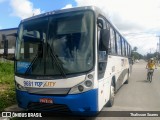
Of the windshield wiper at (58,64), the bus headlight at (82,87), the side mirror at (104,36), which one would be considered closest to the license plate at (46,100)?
the bus headlight at (82,87)

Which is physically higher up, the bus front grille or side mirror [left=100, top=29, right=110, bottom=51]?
side mirror [left=100, top=29, right=110, bottom=51]

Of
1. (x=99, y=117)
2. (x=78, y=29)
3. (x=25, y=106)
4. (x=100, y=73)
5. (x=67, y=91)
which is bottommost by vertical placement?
(x=99, y=117)

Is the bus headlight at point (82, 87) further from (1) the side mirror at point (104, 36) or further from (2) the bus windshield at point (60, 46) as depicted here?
(1) the side mirror at point (104, 36)

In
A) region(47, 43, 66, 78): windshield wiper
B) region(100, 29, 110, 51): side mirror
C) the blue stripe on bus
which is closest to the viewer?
the blue stripe on bus

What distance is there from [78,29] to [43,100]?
77.2 inches

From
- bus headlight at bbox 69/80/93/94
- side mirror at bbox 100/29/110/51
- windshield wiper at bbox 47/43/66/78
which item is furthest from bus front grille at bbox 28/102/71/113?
side mirror at bbox 100/29/110/51

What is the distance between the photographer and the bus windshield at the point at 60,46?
6.01 m

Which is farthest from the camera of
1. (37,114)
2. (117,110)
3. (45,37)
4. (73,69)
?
(117,110)

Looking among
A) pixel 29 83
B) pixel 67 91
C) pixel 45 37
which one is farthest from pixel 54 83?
pixel 45 37

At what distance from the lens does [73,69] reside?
5957 mm

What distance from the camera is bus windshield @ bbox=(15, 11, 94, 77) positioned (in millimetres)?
6012

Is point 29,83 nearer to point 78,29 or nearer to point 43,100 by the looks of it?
point 43,100

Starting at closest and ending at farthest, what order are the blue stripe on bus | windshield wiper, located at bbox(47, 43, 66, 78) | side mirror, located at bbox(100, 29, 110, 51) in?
the blue stripe on bus, windshield wiper, located at bbox(47, 43, 66, 78), side mirror, located at bbox(100, 29, 110, 51)

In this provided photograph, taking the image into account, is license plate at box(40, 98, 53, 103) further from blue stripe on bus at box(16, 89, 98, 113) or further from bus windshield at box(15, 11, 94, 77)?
Answer: bus windshield at box(15, 11, 94, 77)
